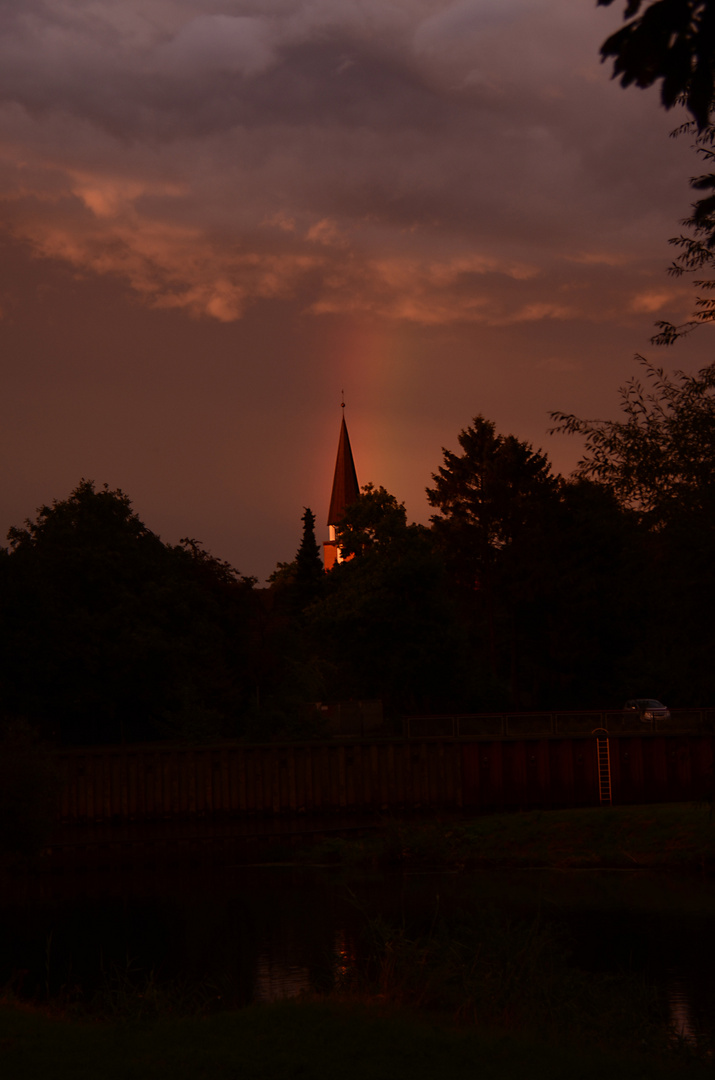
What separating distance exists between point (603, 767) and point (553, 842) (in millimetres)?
10220

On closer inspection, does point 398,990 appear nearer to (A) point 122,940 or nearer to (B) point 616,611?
(A) point 122,940

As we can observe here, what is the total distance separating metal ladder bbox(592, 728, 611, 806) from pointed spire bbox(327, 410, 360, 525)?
104576 millimetres

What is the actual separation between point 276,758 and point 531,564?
27.5 m

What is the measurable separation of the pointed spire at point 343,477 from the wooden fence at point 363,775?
338 ft

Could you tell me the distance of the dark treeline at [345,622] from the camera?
4984 cm

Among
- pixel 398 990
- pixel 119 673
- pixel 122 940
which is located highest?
pixel 119 673

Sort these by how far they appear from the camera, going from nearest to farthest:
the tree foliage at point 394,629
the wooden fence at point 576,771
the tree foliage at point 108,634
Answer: the wooden fence at point 576,771 < the tree foliage at point 108,634 < the tree foliage at point 394,629

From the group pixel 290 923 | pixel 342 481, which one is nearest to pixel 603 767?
pixel 290 923

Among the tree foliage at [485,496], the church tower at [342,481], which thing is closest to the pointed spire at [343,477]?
the church tower at [342,481]

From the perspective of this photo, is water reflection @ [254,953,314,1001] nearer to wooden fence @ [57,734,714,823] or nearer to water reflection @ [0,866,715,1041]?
water reflection @ [0,866,715,1041]

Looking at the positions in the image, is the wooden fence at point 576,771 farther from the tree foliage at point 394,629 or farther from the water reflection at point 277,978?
the water reflection at point 277,978

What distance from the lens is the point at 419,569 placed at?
63250 millimetres

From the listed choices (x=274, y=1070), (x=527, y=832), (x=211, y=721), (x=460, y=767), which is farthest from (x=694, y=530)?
(x=211, y=721)

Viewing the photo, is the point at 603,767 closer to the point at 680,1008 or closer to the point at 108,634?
the point at 108,634
